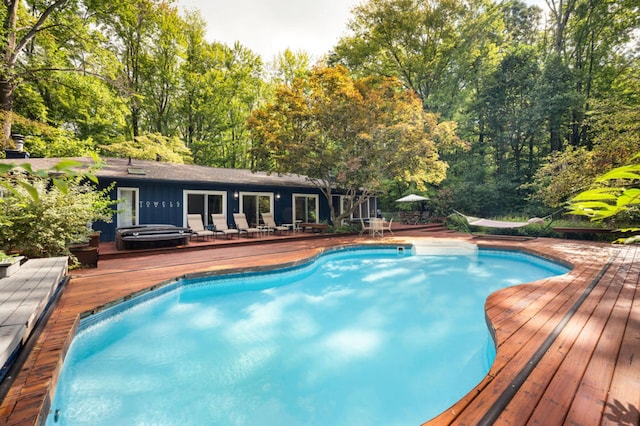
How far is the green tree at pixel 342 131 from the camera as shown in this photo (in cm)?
1104

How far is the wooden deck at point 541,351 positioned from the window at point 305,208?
880cm

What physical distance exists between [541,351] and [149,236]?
29.9 feet

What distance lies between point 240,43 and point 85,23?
33.4 ft

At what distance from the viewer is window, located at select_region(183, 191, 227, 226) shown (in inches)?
461

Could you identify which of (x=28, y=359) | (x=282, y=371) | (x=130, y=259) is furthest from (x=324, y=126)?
(x=28, y=359)

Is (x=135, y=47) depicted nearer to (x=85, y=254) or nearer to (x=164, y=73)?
(x=164, y=73)

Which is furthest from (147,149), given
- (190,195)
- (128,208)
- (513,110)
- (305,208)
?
(513,110)

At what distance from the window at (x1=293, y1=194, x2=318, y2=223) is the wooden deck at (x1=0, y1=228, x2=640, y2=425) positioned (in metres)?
8.80

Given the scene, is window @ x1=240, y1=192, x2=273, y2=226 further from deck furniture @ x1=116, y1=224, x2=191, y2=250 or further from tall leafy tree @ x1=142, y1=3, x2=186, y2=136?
tall leafy tree @ x1=142, y1=3, x2=186, y2=136

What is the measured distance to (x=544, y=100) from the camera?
1487 centimetres

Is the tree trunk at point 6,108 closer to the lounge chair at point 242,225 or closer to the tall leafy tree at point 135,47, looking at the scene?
→ the tall leafy tree at point 135,47

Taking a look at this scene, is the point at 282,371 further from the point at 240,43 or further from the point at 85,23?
the point at 240,43

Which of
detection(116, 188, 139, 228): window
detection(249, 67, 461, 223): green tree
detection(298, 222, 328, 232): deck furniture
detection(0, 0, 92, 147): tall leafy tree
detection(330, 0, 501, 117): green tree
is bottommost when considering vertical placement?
detection(298, 222, 328, 232): deck furniture

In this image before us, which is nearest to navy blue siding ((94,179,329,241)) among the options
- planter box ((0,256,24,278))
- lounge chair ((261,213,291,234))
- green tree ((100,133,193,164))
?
lounge chair ((261,213,291,234))
